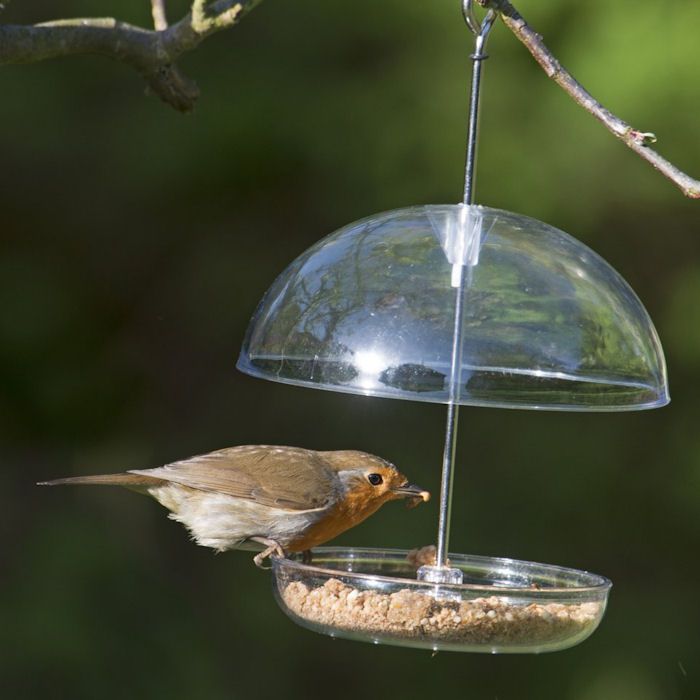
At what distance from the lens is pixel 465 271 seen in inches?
76.9

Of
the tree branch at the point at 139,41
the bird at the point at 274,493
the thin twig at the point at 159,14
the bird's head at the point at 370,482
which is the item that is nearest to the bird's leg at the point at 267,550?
the bird at the point at 274,493

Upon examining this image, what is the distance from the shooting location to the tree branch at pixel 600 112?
1.74 meters

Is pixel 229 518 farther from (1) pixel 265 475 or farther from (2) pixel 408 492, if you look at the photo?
(2) pixel 408 492

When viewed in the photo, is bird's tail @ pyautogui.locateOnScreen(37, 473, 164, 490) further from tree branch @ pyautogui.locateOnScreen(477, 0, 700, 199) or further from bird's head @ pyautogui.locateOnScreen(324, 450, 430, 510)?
tree branch @ pyautogui.locateOnScreen(477, 0, 700, 199)

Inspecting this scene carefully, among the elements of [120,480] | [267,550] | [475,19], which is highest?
[475,19]

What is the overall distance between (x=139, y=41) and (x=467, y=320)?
1045 millimetres

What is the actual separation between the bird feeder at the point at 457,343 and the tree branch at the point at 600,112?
0.43 ft

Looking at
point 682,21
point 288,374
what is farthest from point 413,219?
point 682,21

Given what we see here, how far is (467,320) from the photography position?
1.92 metres

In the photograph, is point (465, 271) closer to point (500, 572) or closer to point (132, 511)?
point (500, 572)

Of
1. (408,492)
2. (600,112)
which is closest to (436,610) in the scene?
(408,492)

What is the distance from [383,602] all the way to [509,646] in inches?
8.8

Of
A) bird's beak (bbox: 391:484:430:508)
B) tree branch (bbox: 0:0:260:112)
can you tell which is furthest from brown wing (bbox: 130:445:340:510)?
tree branch (bbox: 0:0:260:112)

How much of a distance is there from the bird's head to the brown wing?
26mm
